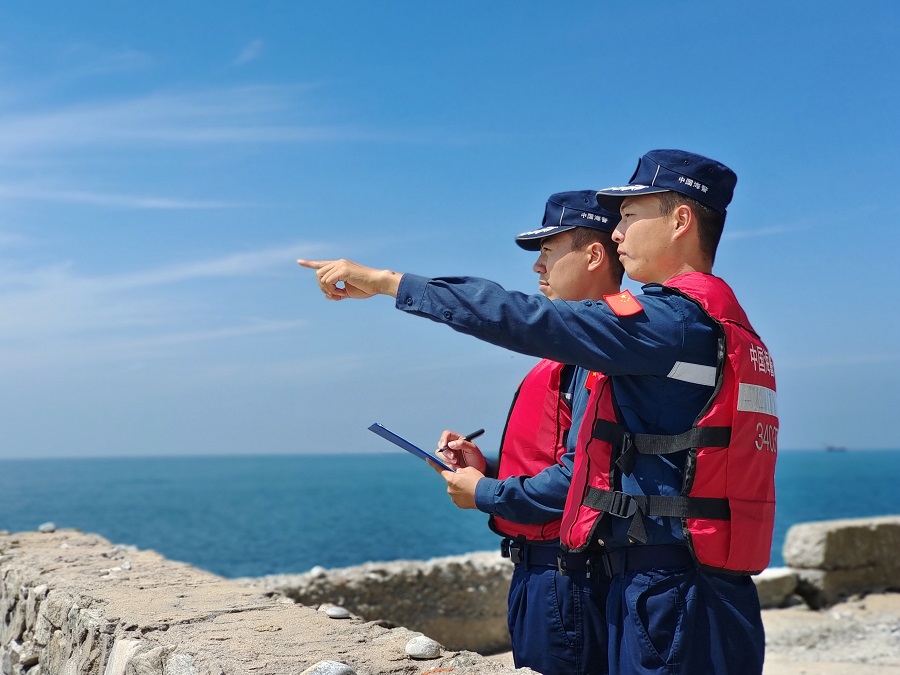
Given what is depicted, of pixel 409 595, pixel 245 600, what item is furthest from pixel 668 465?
pixel 409 595

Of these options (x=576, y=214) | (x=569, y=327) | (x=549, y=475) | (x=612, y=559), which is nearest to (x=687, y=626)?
(x=612, y=559)

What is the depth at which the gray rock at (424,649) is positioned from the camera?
247 centimetres

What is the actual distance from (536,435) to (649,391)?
0.80 meters

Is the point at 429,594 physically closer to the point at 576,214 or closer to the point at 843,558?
the point at 576,214

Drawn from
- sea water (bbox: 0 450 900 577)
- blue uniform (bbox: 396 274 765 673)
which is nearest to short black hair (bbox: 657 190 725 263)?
blue uniform (bbox: 396 274 765 673)

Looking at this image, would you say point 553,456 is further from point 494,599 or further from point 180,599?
point 494,599

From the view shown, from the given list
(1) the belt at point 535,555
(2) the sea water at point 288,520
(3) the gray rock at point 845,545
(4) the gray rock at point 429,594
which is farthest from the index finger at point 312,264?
(2) the sea water at point 288,520

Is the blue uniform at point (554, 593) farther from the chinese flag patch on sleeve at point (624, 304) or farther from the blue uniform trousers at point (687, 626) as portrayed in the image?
the chinese flag patch on sleeve at point (624, 304)

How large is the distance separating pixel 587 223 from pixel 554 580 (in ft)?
4.05

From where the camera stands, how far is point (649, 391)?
2.36 m

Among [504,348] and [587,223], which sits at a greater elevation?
[587,223]

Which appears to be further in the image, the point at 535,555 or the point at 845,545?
the point at 845,545

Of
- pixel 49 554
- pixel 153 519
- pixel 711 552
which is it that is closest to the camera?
pixel 711 552

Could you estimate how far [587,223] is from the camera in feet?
10.5
